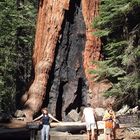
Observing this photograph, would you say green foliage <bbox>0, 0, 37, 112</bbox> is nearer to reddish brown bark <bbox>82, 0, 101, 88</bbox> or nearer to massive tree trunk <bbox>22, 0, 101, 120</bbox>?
massive tree trunk <bbox>22, 0, 101, 120</bbox>

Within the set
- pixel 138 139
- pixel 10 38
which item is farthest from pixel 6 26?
pixel 138 139

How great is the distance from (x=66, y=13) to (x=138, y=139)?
9074 millimetres

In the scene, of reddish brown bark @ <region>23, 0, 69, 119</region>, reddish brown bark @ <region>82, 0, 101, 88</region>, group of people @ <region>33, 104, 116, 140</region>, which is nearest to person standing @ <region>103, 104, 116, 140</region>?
group of people @ <region>33, 104, 116, 140</region>

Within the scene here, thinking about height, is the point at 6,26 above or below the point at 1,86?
above

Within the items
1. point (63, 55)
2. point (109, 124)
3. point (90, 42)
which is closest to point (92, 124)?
point (109, 124)

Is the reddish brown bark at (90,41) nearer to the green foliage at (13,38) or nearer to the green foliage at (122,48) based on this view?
the green foliage at (122,48)

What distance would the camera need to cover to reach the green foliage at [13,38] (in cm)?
2708

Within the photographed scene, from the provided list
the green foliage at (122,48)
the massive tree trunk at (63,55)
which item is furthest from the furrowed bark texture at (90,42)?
the green foliage at (122,48)

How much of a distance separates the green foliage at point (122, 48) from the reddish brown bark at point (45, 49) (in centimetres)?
330

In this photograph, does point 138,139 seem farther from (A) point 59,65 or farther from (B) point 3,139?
(A) point 59,65

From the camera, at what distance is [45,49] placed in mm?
21031

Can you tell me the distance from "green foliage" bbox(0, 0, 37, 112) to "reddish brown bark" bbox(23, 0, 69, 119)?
497cm

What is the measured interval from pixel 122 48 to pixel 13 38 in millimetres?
13683

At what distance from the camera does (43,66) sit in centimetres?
2086
